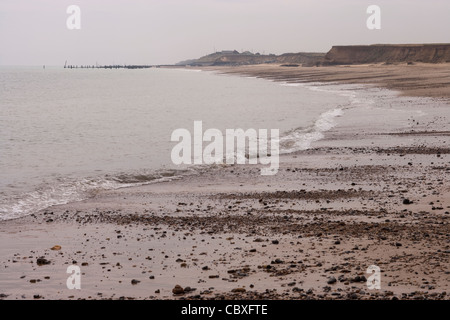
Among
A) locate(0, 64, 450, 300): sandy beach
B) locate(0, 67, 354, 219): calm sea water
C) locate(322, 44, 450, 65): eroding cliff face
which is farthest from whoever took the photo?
locate(322, 44, 450, 65): eroding cliff face

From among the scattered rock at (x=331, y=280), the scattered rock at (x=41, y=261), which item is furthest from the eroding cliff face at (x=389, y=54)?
the scattered rock at (x=41, y=261)

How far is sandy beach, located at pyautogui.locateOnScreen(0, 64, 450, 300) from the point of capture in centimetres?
786

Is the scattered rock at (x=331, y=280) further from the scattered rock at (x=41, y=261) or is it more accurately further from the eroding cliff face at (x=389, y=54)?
the eroding cliff face at (x=389, y=54)

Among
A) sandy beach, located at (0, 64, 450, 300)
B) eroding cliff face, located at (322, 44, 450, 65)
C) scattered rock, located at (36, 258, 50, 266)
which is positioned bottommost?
scattered rock, located at (36, 258, 50, 266)

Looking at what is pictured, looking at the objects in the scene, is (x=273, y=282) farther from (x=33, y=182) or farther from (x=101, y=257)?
(x=33, y=182)

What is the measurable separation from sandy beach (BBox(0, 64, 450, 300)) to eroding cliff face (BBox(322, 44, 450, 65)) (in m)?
119

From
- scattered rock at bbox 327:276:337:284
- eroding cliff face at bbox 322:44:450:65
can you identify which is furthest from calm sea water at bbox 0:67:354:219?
eroding cliff face at bbox 322:44:450:65

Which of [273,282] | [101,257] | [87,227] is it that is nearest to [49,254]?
[101,257]

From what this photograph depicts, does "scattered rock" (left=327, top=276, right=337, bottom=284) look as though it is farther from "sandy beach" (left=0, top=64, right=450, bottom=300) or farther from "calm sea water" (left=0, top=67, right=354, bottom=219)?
"calm sea water" (left=0, top=67, right=354, bottom=219)

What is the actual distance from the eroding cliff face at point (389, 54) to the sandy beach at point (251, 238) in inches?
4688

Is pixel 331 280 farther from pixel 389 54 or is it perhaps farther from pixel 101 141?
pixel 389 54

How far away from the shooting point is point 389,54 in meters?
154

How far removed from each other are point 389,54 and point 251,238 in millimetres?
154491

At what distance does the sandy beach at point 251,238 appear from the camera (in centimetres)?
786
